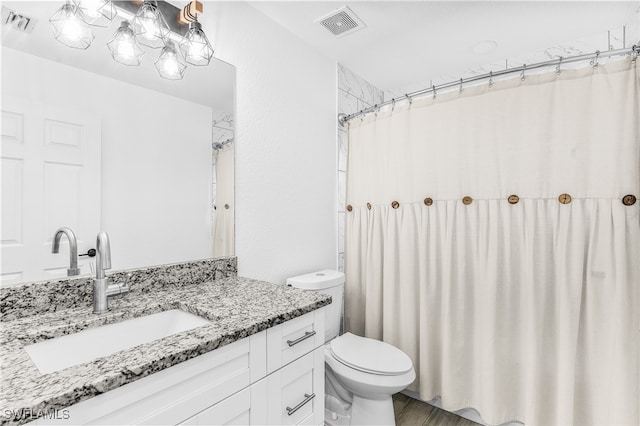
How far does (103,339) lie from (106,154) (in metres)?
0.66

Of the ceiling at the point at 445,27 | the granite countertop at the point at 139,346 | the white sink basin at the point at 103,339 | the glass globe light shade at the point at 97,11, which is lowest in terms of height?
the white sink basin at the point at 103,339

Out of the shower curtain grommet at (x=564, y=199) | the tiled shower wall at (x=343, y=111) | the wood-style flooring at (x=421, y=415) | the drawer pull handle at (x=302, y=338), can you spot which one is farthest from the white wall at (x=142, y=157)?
the shower curtain grommet at (x=564, y=199)

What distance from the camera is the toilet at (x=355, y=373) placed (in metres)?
1.52

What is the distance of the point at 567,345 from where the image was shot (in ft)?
4.88

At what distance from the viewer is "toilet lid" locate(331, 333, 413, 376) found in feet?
5.07

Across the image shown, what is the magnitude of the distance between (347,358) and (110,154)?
1.45 metres

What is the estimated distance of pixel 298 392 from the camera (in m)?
1.13

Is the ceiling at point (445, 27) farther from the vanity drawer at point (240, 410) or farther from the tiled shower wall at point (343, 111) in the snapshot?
the vanity drawer at point (240, 410)

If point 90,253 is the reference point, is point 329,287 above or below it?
below

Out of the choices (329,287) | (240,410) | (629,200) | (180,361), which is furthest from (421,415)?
(180,361)

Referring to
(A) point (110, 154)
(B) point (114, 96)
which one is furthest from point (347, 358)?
(B) point (114, 96)

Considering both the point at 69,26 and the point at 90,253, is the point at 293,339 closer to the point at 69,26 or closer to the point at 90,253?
the point at 90,253

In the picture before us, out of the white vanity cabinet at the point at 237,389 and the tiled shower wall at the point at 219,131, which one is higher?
the tiled shower wall at the point at 219,131

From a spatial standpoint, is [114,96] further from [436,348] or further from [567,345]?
[567,345]
